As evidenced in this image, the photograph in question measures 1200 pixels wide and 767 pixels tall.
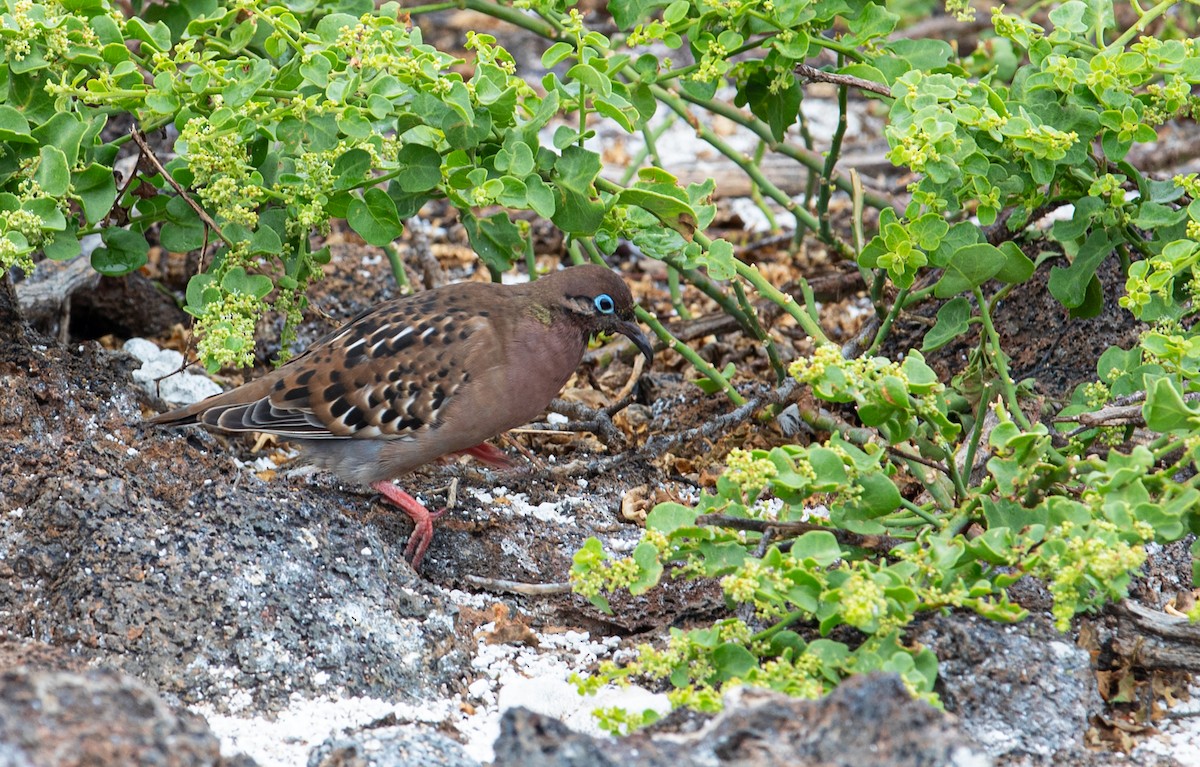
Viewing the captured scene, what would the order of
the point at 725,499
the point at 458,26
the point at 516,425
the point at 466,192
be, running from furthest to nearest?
1. the point at 458,26
2. the point at 516,425
3. the point at 466,192
4. the point at 725,499

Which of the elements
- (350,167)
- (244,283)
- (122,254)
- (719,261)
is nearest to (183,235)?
(122,254)

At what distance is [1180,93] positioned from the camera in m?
3.87

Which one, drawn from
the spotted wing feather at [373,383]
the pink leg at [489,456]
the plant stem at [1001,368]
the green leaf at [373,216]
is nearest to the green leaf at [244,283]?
the green leaf at [373,216]

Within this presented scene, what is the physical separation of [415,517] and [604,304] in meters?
1.12

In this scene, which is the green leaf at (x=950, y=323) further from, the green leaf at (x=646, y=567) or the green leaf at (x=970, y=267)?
the green leaf at (x=646, y=567)

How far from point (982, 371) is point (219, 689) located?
2621mm

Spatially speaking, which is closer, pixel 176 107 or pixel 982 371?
pixel 176 107

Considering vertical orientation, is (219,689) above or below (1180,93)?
below

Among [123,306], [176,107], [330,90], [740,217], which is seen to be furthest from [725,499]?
[740,217]

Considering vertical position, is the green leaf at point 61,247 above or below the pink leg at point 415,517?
above

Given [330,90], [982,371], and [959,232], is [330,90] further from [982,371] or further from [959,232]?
[982,371]

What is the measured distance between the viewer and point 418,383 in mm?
4727

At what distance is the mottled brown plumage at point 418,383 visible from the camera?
464 cm

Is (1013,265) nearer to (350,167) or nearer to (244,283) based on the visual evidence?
(350,167)
